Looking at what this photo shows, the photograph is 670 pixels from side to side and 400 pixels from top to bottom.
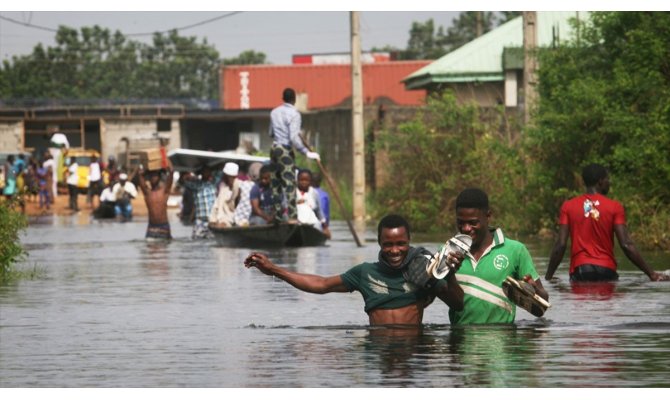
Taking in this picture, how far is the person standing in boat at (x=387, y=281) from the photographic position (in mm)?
10719

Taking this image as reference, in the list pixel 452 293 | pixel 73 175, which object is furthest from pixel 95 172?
pixel 452 293

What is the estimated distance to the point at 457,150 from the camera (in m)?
32.2

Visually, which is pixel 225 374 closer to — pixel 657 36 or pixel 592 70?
pixel 657 36

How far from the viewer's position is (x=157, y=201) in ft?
94.4

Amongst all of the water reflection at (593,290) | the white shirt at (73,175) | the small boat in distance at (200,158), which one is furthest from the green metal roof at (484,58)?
the water reflection at (593,290)

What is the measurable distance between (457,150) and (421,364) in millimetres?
21641

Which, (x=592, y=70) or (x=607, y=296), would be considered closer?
(x=607, y=296)

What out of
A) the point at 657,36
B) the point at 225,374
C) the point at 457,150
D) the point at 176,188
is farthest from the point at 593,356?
the point at 176,188

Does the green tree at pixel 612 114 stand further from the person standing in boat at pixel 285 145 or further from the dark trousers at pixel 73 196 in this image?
the dark trousers at pixel 73 196

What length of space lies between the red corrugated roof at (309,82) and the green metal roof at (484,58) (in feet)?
95.5

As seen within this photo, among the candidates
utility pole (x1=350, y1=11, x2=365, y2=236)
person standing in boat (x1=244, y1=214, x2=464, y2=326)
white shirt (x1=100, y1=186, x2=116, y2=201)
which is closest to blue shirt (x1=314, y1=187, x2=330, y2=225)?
utility pole (x1=350, y1=11, x2=365, y2=236)

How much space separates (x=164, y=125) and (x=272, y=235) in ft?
171

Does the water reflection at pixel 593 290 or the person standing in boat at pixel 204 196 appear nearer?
the water reflection at pixel 593 290

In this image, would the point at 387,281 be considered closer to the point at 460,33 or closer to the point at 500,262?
the point at 500,262
